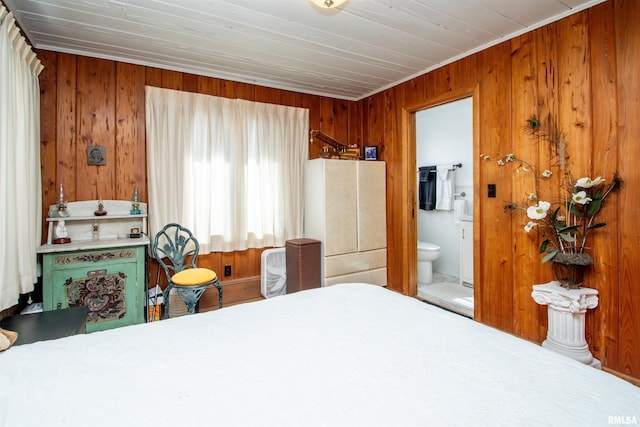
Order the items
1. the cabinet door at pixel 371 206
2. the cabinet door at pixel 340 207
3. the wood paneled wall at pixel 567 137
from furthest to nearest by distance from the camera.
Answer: the cabinet door at pixel 371 206, the cabinet door at pixel 340 207, the wood paneled wall at pixel 567 137

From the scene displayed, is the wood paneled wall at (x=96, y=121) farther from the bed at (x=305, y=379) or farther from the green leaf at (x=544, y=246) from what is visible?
the green leaf at (x=544, y=246)

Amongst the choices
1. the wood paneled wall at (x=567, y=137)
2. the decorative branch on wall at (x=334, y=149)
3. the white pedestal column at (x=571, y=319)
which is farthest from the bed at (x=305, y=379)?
the decorative branch on wall at (x=334, y=149)

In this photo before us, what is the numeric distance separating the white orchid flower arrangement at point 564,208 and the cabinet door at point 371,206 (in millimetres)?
1644

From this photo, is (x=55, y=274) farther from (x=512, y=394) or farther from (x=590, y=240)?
(x=590, y=240)

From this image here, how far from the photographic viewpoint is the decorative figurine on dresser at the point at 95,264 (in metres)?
2.36

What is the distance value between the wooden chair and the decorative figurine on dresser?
7.3 inches

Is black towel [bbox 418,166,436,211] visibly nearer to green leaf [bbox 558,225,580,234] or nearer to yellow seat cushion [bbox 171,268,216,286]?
green leaf [bbox 558,225,580,234]

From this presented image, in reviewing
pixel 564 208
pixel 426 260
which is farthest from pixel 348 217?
pixel 564 208

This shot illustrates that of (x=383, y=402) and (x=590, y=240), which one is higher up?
(x=590, y=240)

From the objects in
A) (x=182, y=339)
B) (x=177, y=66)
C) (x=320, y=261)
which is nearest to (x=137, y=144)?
(x=177, y=66)

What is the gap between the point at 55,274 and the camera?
235cm

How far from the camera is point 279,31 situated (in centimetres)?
249

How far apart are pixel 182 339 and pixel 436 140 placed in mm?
4535

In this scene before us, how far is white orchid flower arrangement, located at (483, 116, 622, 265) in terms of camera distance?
207cm
